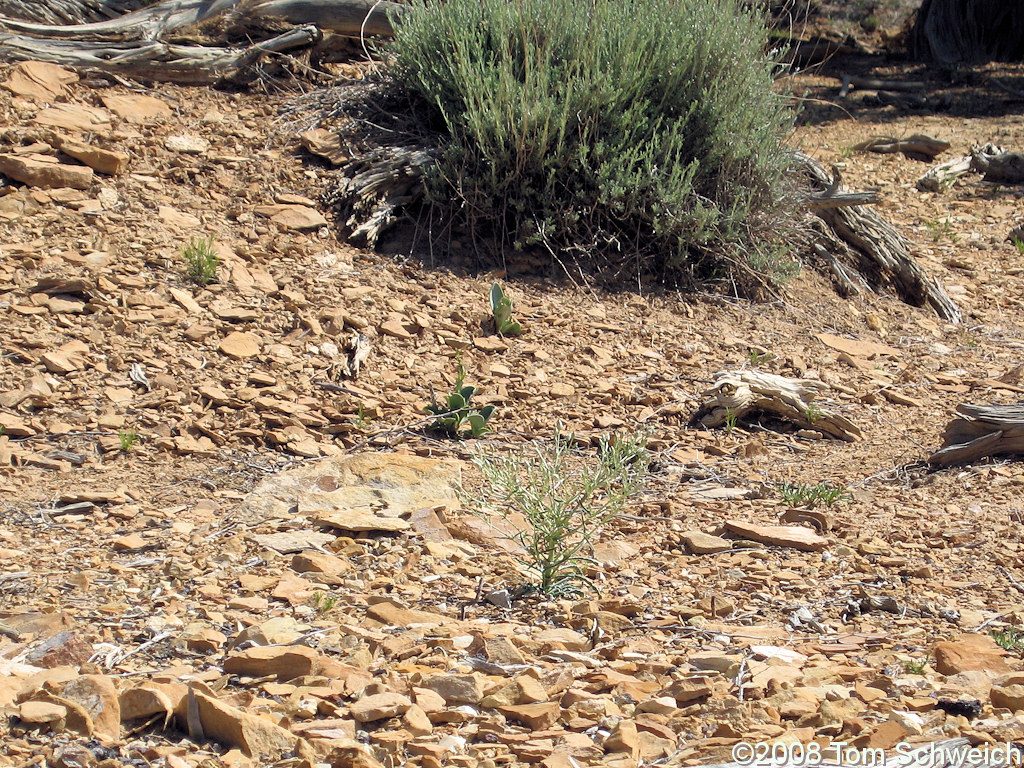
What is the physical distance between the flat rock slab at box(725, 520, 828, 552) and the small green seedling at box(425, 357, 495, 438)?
3.68 feet

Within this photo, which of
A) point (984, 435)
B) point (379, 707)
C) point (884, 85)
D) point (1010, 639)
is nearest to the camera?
point (379, 707)

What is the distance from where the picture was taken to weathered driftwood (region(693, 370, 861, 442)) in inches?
168

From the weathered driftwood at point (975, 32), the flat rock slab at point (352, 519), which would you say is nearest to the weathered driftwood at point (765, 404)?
the flat rock slab at point (352, 519)

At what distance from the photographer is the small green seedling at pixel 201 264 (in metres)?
4.54

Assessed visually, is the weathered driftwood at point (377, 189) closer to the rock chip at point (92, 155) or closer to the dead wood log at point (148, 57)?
the rock chip at point (92, 155)

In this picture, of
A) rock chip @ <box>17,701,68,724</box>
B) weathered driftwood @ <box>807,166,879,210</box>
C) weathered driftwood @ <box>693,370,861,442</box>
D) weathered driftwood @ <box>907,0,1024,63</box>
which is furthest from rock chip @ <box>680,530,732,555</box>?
weathered driftwood @ <box>907,0,1024,63</box>

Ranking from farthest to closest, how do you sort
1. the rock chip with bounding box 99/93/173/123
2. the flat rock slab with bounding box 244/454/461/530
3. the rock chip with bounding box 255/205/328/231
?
the rock chip with bounding box 99/93/173/123 < the rock chip with bounding box 255/205/328/231 < the flat rock slab with bounding box 244/454/461/530

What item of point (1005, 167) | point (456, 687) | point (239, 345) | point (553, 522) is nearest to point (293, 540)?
point (553, 522)

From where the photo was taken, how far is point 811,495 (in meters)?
3.49

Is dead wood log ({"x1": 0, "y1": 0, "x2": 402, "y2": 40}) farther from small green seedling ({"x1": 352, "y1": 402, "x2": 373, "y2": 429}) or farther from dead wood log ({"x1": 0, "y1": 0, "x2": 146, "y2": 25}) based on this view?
small green seedling ({"x1": 352, "y1": 402, "x2": 373, "y2": 429})

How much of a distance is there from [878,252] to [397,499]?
399cm

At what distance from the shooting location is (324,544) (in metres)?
3.06

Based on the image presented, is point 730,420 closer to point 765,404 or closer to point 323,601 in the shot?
point 765,404

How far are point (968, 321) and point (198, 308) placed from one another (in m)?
4.30
